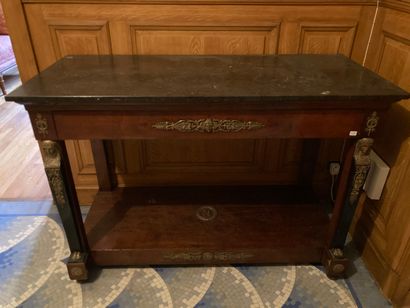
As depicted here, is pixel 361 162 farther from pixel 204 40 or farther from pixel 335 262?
pixel 204 40

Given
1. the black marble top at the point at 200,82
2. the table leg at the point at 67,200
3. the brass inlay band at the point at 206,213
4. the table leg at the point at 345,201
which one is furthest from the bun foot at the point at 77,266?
the table leg at the point at 345,201

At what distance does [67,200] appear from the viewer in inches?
46.4

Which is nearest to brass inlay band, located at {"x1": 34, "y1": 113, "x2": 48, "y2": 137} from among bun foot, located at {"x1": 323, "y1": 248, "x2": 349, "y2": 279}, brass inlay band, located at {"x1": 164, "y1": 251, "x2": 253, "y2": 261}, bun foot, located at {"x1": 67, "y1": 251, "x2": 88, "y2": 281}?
bun foot, located at {"x1": 67, "y1": 251, "x2": 88, "y2": 281}

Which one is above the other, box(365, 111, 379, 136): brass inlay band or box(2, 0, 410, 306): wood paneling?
box(2, 0, 410, 306): wood paneling

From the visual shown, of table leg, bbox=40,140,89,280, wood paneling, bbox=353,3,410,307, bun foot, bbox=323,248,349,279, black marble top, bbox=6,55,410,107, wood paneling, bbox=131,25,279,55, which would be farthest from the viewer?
wood paneling, bbox=131,25,279,55

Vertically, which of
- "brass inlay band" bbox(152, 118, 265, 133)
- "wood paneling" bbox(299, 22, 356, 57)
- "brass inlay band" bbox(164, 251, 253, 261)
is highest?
"wood paneling" bbox(299, 22, 356, 57)

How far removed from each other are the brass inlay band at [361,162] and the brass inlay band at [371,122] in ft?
0.11

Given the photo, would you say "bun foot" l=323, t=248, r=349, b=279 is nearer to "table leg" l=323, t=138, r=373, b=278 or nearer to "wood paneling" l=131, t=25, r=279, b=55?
"table leg" l=323, t=138, r=373, b=278

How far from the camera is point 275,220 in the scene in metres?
1.49

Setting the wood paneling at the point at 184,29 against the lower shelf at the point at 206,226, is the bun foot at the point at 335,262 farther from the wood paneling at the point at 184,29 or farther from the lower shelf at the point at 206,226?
the wood paneling at the point at 184,29

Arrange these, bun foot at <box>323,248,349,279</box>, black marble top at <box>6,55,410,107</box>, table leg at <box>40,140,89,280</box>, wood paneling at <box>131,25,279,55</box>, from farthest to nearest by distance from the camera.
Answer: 1. wood paneling at <box>131,25,279,55</box>
2. bun foot at <box>323,248,349,279</box>
3. table leg at <box>40,140,89,280</box>
4. black marble top at <box>6,55,410,107</box>

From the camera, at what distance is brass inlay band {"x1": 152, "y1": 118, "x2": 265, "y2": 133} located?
1.04 meters

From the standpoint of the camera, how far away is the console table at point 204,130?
1.01 meters

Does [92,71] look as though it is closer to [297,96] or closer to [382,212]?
[297,96]
